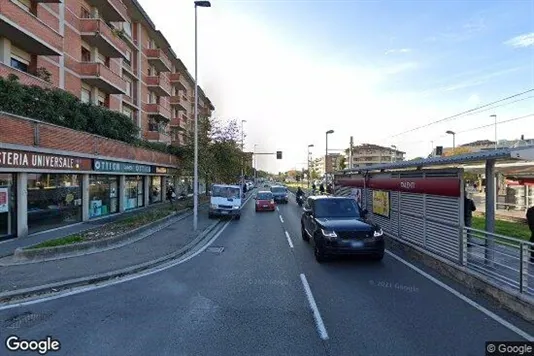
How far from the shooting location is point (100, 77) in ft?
76.9

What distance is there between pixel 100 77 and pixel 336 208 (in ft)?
63.2

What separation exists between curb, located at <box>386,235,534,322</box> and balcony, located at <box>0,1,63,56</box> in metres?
18.0

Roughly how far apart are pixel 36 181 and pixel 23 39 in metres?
7.80

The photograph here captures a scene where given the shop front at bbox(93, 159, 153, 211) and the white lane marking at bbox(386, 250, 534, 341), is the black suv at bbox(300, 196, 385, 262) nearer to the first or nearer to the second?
the white lane marking at bbox(386, 250, 534, 341)

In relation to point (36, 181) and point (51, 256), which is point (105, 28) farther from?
point (51, 256)

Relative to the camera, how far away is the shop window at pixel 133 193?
24281 mm

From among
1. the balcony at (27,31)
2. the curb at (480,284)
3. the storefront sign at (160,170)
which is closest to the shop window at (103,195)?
the balcony at (27,31)

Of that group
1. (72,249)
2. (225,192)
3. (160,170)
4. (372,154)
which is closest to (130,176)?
(160,170)

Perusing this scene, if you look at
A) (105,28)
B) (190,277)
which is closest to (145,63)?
(105,28)

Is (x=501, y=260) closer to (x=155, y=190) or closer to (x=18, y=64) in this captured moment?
(x=18, y=64)

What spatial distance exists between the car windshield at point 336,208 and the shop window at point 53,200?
1070 centimetres

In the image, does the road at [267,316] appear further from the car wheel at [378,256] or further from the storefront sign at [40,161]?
the storefront sign at [40,161]

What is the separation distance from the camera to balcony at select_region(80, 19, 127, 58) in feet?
76.8

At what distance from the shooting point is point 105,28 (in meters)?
24.3
